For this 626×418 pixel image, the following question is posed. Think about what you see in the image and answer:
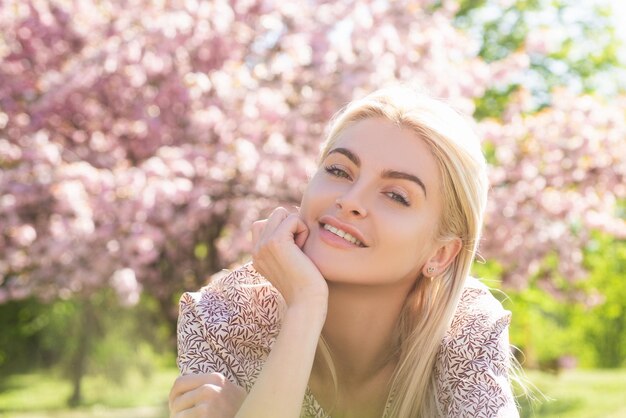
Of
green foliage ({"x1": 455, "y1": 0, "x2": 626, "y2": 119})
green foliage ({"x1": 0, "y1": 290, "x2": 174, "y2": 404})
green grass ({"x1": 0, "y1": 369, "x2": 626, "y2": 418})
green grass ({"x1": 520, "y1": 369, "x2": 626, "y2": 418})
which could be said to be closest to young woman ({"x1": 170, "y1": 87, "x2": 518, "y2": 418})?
green grass ({"x1": 520, "y1": 369, "x2": 626, "y2": 418})

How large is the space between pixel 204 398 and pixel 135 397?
8.64 meters

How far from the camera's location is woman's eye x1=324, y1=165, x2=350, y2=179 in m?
2.41

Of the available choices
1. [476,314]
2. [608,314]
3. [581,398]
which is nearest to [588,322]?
[608,314]

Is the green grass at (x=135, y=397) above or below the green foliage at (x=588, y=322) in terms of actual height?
above

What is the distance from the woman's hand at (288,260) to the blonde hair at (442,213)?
0.28 m

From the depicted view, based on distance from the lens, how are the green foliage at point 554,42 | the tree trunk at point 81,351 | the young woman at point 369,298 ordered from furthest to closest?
the green foliage at point 554,42 < the tree trunk at point 81,351 < the young woman at point 369,298

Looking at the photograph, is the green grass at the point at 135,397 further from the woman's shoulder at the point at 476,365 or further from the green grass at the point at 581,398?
the woman's shoulder at the point at 476,365

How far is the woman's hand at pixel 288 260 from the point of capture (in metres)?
2.26

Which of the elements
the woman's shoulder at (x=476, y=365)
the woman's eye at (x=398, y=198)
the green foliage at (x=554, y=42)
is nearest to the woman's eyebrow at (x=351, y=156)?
the woman's eye at (x=398, y=198)

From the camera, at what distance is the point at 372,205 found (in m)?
2.32

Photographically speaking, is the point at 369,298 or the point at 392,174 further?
the point at 369,298

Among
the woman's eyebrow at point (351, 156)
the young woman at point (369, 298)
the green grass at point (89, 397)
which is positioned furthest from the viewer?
the green grass at point (89, 397)

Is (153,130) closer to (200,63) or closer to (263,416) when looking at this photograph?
(200,63)

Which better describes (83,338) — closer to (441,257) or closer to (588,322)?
(441,257)
